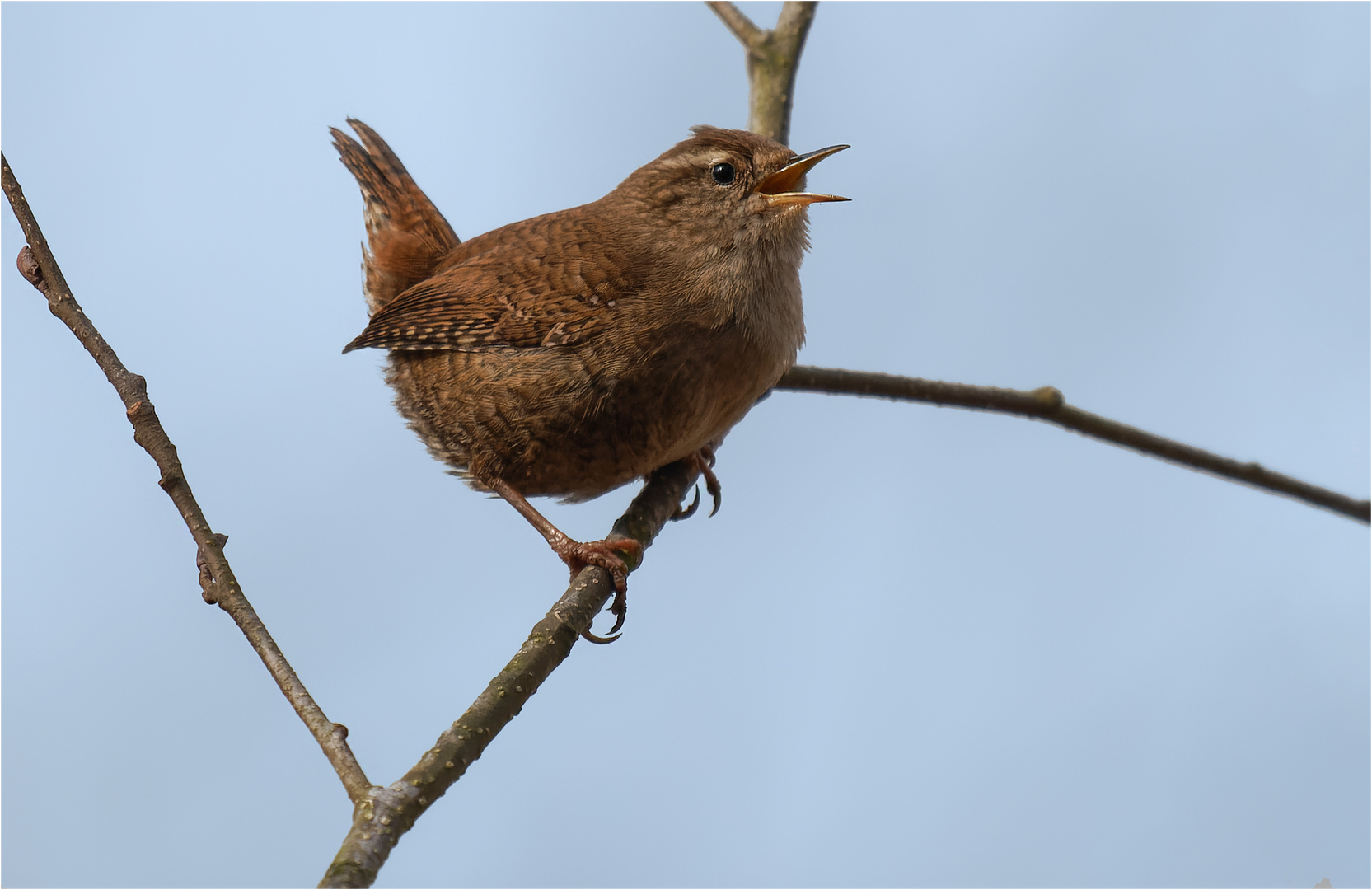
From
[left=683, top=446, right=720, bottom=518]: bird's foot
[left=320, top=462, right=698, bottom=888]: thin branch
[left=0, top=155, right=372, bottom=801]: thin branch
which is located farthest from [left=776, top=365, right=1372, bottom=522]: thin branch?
[left=0, top=155, right=372, bottom=801]: thin branch

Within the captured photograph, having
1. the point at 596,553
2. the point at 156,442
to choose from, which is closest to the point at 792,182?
the point at 596,553

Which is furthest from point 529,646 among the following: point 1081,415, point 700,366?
point 1081,415

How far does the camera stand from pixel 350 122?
416 centimetres

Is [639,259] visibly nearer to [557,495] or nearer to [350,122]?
[557,495]

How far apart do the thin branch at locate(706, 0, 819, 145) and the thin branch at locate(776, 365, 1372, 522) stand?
1066mm

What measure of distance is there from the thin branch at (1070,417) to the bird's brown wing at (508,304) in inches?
33.3

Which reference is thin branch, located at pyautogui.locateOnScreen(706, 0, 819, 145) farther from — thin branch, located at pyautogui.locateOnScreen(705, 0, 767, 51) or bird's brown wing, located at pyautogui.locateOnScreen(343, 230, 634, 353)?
bird's brown wing, located at pyautogui.locateOnScreen(343, 230, 634, 353)

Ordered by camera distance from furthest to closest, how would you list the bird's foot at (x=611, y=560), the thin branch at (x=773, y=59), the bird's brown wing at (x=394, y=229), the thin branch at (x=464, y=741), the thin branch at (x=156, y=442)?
the thin branch at (x=773, y=59) → the bird's brown wing at (x=394, y=229) → the bird's foot at (x=611, y=560) → the thin branch at (x=156, y=442) → the thin branch at (x=464, y=741)

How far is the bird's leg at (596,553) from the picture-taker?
2805 millimetres

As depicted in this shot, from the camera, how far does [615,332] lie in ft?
9.62

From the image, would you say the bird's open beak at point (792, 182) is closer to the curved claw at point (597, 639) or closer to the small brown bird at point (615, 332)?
the small brown bird at point (615, 332)

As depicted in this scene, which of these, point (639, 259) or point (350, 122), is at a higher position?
point (350, 122)

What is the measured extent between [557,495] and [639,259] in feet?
2.56

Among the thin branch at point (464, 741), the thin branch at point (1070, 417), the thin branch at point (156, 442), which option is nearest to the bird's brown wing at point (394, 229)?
the thin branch at point (1070, 417)
